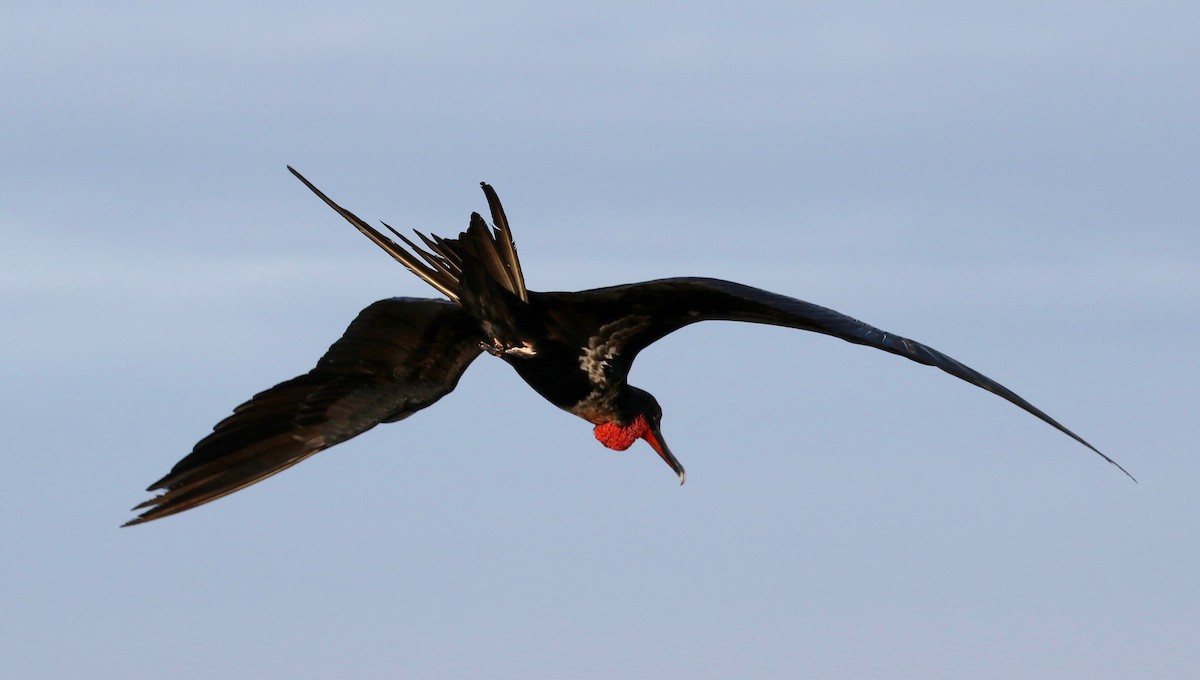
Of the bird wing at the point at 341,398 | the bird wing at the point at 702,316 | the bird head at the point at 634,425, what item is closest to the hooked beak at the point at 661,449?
the bird head at the point at 634,425

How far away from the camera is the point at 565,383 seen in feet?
28.8

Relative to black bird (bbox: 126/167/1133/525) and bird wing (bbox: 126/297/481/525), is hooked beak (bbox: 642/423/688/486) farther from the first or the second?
bird wing (bbox: 126/297/481/525)

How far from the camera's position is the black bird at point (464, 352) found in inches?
314

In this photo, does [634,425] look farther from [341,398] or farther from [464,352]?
[341,398]

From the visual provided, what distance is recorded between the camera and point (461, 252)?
798 cm

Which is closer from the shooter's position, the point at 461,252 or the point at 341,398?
the point at 461,252

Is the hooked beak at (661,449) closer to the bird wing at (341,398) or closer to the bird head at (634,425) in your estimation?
the bird head at (634,425)

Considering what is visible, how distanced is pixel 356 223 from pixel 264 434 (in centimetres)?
140

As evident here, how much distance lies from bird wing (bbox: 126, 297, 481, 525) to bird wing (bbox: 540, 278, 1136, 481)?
2.68 feet

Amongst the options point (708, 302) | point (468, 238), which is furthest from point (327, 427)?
point (708, 302)

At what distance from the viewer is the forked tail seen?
25.6 feet

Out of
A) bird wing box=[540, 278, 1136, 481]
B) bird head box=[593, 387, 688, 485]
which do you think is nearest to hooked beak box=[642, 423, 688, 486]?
bird head box=[593, 387, 688, 485]

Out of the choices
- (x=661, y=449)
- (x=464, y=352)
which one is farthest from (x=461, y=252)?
(x=661, y=449)

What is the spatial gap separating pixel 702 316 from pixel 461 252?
4.59 ft
